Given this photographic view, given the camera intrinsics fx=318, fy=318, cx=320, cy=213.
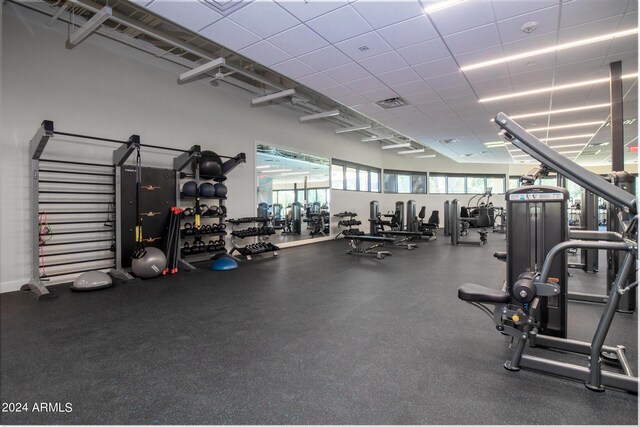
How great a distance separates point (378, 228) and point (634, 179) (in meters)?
7.49

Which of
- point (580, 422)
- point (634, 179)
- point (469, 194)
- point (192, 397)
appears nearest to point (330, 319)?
point (192, 397)

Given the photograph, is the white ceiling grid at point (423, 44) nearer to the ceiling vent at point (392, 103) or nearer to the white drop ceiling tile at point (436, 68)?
the white drop ceiling tile at point (436, 68)

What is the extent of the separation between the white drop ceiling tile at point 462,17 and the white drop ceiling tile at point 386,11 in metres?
0.25

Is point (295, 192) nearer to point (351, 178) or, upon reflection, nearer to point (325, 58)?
point (351, 178)

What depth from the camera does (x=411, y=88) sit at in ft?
18.3

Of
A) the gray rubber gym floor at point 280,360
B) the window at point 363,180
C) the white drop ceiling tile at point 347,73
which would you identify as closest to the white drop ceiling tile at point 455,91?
the white drop ceiling tile at point 347,73

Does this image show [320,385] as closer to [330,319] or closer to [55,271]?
[330,319]

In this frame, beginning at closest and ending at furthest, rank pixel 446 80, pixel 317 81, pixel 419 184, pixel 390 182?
pixel 446 80, pixel 317 81, pixel 390 182, pixel 419 184

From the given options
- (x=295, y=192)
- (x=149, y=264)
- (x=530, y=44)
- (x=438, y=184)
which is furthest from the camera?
(x=438, y=184)

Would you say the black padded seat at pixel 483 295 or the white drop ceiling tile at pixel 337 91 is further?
the white drop ceiling tile at pixel 337 91

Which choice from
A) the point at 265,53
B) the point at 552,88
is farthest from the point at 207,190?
the point at 552,88

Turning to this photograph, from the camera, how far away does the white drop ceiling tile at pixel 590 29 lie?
11.6 ft

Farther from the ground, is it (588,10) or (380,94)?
(380,94)

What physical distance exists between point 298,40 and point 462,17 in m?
1.90
